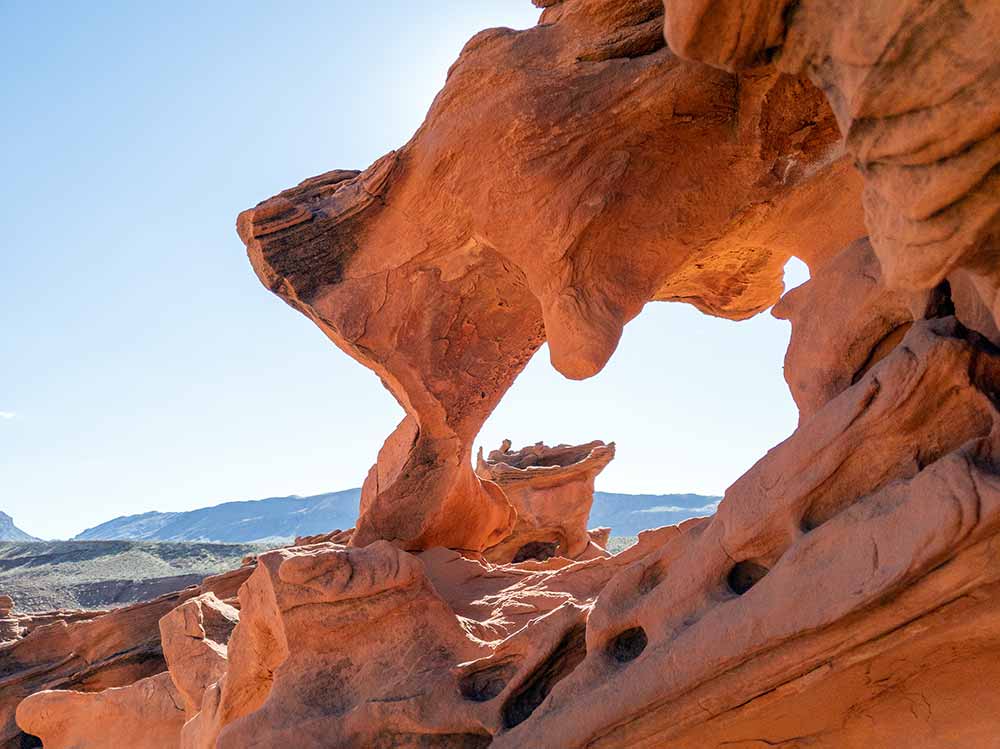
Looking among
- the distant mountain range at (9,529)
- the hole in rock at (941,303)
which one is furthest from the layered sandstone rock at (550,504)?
the distant mountain range at (9,529)

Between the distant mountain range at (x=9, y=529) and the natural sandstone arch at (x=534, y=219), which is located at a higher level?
the distant mountain range at (x=9, y=529)

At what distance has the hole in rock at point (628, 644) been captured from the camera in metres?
2.55

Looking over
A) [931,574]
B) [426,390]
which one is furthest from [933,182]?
[426,390]

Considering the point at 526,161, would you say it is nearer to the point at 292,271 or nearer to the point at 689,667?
the point at 292,271

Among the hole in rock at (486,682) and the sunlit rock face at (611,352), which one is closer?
the sunlit rock face at (611,352)

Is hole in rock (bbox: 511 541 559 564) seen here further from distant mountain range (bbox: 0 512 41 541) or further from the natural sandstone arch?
distant mountain range (bbox: 0 512 41 541)

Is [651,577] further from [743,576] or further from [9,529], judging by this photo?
[9,529]

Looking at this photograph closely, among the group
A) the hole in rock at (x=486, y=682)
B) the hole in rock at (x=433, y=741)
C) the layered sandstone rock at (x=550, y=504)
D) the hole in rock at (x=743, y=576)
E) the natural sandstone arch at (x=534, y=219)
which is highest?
the natural sandstone arch at (x=534, y=219)

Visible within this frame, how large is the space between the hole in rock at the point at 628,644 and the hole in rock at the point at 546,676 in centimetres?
18

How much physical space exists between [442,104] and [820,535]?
2240mm

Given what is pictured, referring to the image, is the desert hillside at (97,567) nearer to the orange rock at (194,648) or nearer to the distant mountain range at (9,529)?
the orange rock at (194,648)

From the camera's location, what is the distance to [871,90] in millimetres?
1592

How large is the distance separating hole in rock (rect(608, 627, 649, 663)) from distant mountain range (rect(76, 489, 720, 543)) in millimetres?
20950

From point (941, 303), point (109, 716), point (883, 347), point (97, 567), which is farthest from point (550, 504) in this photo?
point (97, 567)
